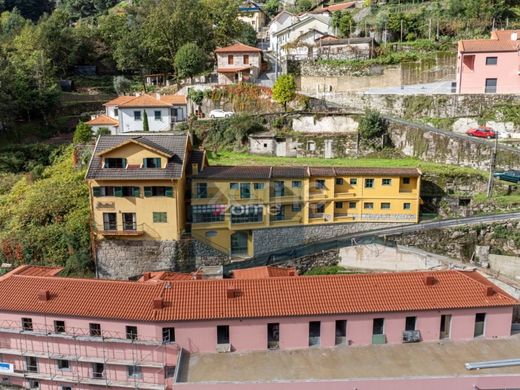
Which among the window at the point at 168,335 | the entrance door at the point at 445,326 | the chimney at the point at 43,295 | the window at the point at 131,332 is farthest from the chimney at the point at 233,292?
the entrance door at the point at 445,326

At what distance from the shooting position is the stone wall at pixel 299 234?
35.1 meters

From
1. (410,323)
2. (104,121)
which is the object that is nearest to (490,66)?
(410,323)

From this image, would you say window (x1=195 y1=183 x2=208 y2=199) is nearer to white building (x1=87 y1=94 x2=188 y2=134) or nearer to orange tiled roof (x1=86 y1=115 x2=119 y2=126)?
white building (x1=87 y1=94 x2=188 y2=134)

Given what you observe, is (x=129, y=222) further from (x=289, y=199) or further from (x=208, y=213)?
(x=289, y=199)

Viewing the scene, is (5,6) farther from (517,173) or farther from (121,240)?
(517,173)

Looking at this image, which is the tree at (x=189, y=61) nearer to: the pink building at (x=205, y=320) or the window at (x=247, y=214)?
the window at (x=247, y=214)

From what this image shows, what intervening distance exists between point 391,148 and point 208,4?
37.5 m

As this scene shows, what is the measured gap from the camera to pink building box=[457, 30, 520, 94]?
151 ft

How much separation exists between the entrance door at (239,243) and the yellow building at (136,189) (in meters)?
3.78

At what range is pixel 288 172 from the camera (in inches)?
1400

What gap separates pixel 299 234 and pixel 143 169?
11001mm

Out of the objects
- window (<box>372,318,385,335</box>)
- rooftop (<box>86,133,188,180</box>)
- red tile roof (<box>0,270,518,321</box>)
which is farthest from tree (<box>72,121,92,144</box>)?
window (<box>372,318,385,335</box>)

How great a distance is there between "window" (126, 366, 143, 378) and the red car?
31.9 metres

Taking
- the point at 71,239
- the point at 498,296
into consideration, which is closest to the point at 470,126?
the point at 498,296
